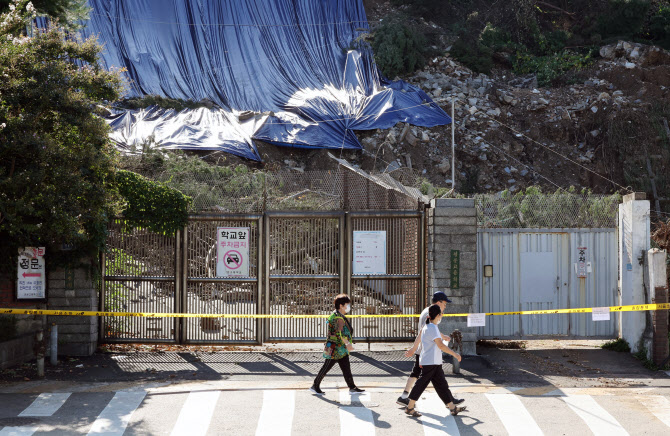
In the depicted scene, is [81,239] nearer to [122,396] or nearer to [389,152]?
[122,396]

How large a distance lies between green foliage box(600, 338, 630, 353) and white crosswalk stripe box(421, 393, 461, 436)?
14.6 ft

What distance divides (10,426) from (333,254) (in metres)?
5.96

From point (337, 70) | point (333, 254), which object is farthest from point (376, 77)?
point (333, 254)

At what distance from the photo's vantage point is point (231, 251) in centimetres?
1164

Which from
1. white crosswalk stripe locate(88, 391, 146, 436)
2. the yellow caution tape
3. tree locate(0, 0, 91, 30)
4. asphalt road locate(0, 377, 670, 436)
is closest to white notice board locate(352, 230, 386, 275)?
the yellow caution tape

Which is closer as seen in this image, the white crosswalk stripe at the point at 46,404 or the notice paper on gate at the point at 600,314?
the white crosswalk stripe at the point at 46,404

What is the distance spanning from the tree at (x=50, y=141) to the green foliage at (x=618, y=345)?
28.8ft

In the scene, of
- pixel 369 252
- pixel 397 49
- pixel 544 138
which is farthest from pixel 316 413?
pixel 397 49

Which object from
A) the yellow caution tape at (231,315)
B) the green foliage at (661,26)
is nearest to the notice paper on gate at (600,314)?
the yellow caution tape at (231,315)

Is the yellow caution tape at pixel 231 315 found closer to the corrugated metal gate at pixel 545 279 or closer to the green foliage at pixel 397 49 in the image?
the corrugated metal gate at pixel 545 279

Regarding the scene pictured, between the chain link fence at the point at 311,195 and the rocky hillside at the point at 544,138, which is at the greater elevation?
the rocky hillside at the point at 544,138

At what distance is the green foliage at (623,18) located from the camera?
34750mm

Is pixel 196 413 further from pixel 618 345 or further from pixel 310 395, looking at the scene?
pixel 618 345

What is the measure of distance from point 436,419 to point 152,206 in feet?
20.1
